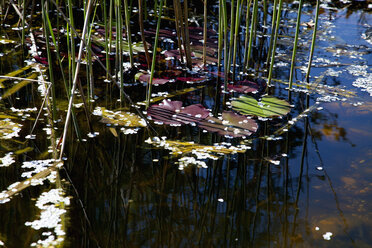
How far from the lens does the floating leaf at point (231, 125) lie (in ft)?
6.72

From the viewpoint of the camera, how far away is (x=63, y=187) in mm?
1607

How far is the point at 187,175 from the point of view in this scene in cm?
173

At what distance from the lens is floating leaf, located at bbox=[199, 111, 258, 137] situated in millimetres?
2047

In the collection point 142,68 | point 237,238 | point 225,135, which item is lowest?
point 237,238

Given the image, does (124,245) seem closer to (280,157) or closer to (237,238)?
(237,238)

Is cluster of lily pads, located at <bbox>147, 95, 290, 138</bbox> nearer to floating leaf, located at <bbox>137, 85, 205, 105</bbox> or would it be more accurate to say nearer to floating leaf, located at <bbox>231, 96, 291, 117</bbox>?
floating leaf, located at <bbox>231, 96, 291, 117</bbox>

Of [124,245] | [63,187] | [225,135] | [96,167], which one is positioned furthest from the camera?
[225,135]

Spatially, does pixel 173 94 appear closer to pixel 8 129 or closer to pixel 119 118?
pixel 119 118

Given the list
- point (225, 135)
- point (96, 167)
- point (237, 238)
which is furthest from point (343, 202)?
point (96, 167)

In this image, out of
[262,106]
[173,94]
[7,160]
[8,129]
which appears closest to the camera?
[7,160]

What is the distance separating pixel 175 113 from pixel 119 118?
0.29 metres

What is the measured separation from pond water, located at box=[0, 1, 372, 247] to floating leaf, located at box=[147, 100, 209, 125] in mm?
16

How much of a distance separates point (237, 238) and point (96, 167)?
26.7 inches

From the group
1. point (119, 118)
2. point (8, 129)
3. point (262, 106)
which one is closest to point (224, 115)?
point (262, 106)
